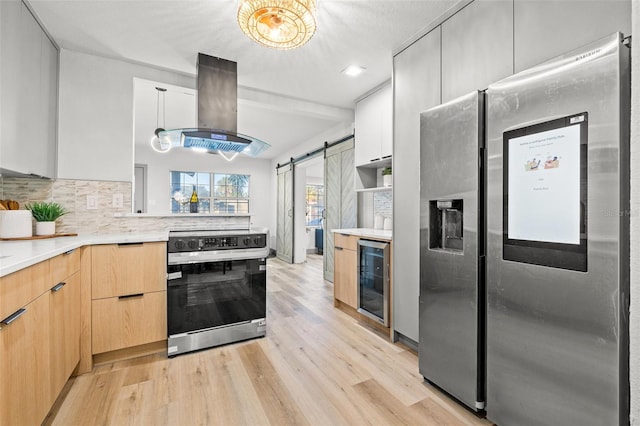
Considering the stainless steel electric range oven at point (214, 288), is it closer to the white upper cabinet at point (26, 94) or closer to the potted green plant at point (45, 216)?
the potted green plant at point (45, 216)

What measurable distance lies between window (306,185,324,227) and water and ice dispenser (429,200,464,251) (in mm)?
6575

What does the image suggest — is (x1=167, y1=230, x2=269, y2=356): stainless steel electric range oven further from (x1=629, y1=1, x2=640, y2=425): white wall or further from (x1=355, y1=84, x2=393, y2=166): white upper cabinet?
(x1=629, y1=1, x2=640, y2=425): white wall

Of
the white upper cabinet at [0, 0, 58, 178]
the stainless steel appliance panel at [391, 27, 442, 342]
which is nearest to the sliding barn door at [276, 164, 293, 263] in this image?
the stainless steel appliance panel at [391, 27, 442, 342]

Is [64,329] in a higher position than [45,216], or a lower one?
lower

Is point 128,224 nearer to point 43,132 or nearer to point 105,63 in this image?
point 43,132

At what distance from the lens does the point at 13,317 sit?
116 centimetres

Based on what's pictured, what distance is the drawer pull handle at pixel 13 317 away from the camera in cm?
111

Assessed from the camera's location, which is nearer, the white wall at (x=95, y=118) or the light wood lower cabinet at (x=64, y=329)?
the light wood lower cabinet at (x=64, y=329)

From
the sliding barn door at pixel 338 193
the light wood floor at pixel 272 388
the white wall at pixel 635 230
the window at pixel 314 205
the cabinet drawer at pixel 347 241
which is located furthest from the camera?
the window at pixel 314 205

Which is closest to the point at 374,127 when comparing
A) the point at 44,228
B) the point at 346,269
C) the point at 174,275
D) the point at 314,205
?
the point at 346,269

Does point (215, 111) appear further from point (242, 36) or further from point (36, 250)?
point (36, 250)

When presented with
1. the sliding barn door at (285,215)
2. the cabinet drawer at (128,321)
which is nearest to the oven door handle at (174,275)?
the cabinet drawer at (128,321)

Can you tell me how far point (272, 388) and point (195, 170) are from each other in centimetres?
606

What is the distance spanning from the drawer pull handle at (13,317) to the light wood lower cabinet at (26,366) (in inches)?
0.4
